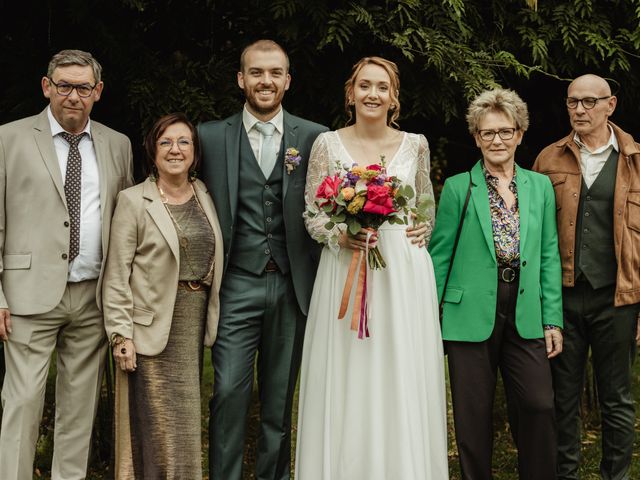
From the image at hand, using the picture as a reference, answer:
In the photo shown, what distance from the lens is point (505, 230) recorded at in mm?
5270

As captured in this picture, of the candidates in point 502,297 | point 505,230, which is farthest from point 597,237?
point 502,297

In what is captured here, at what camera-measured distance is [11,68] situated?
6082 mm

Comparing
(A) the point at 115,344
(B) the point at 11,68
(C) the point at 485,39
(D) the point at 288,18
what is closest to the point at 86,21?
(B) the point at 11,68

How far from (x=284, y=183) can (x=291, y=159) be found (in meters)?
0.15

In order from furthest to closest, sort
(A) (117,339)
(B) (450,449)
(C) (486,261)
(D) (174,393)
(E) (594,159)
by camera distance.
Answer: (B) (450,449) → (E) (594,159) → (C) (486,261) → (D) (174,393) → (A) (117,339)

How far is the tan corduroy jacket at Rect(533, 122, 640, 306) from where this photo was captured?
5.39 meters

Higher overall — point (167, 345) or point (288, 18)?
point (288, 18)

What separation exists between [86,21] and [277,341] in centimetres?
247

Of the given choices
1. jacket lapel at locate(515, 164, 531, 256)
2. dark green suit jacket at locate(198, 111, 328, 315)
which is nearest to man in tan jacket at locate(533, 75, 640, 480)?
jacket lapel at locate(515, 164, 531, 256)

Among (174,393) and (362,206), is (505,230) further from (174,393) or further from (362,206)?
(174,393)

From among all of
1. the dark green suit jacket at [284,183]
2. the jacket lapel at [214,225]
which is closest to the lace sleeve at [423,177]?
the dark green suit jacket at [284,183]

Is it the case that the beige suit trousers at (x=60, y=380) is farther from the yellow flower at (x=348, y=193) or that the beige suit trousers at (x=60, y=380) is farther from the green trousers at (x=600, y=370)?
the green trousers at (x=600, y=370)

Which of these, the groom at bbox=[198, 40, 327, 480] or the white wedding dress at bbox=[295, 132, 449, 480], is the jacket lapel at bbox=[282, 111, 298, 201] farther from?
the white wedding dress at bbox=[295, 132, 449, 480]

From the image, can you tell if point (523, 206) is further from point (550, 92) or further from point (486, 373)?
point (550, 92)
